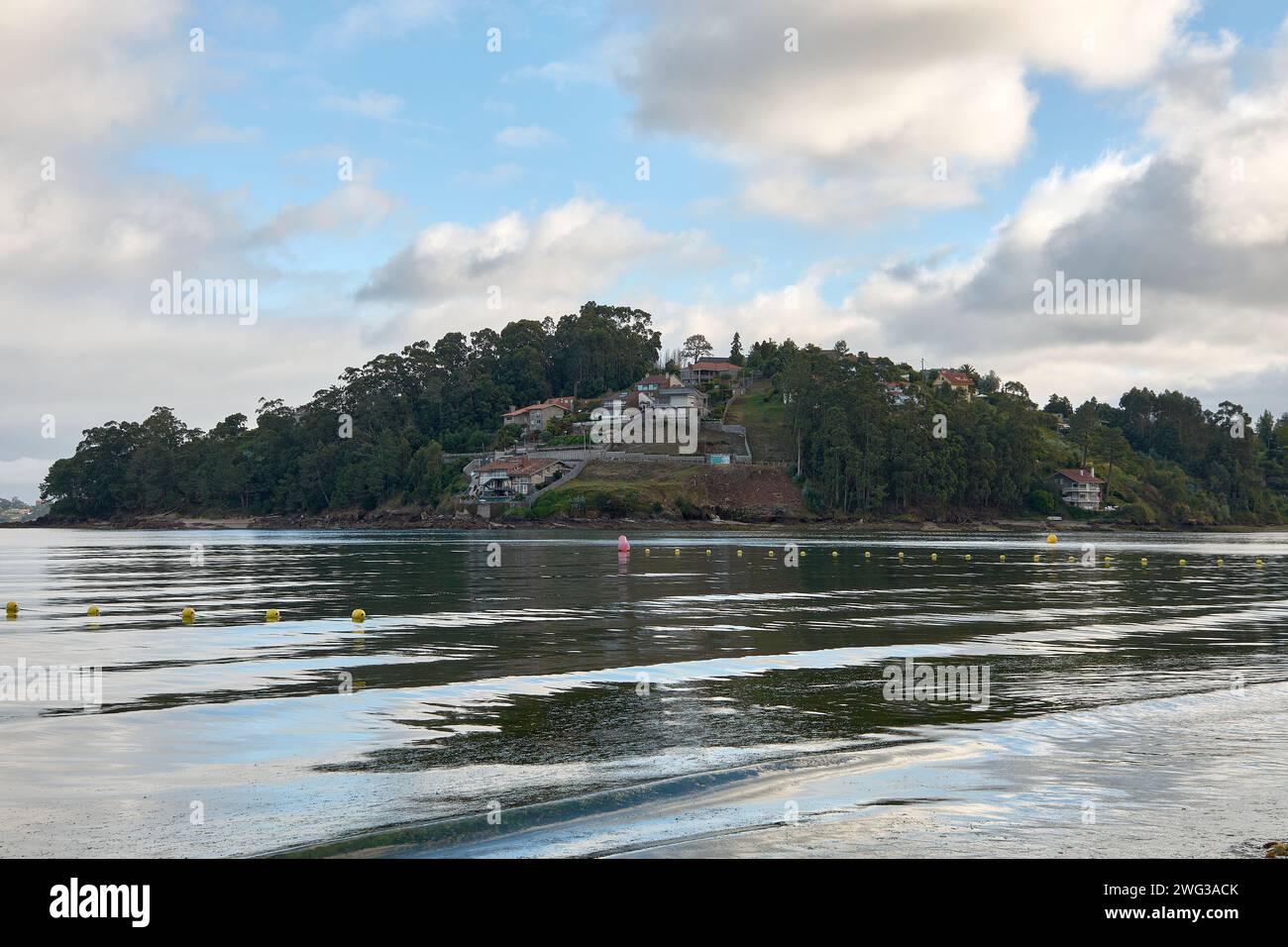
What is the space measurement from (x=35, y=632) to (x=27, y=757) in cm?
1730

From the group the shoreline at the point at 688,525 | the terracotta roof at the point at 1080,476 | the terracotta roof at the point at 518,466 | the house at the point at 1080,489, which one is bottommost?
the shoreline at the point at 688,525

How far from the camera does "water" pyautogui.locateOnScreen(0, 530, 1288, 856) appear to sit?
10281 millimetres

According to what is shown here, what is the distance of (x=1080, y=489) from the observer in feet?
610

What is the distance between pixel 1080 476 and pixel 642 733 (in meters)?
190

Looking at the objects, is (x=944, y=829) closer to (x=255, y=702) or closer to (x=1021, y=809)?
(x=1021, y=809)

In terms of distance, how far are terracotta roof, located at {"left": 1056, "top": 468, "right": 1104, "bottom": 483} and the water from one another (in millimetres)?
161453

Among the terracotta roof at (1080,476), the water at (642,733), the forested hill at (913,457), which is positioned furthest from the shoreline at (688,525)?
the water at (642,733)

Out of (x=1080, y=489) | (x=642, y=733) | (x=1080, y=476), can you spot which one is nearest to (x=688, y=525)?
(x=1080, y=489)

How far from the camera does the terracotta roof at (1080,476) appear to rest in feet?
611

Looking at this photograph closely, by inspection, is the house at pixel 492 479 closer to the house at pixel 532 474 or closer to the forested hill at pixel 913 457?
the house at pixel 532 474

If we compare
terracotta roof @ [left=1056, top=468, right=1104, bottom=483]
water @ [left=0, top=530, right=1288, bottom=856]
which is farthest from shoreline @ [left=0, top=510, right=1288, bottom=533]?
water @ [left=0, top=530, right=1288, bottom=856]

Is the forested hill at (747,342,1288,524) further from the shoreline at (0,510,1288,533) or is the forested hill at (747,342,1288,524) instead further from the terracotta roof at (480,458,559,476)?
the terracotta roof at (480,458,559,476)

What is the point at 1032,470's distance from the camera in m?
186
